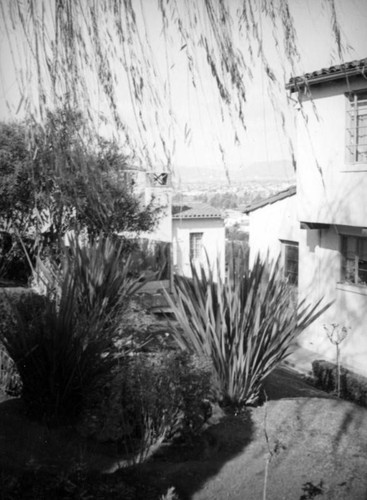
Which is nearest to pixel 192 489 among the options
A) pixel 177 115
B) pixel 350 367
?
pixel 177 115

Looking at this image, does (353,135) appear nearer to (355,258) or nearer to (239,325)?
(355,258)

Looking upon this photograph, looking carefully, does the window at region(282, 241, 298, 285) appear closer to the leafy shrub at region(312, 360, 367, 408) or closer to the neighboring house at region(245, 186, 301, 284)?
the neighboring house at region(245, 186, 301, 284)

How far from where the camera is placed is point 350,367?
380 inches

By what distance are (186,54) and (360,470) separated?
2.56m

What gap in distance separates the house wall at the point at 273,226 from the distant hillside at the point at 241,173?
9.02 meters

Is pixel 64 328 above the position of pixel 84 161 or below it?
below

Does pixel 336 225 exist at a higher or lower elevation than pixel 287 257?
higher

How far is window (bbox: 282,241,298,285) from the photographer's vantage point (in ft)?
37.8

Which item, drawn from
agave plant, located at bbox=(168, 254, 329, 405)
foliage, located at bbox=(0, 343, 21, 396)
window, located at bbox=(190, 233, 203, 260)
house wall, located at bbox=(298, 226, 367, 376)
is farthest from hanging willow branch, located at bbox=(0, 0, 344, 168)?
house wall, located at bbox=(298, 226, 367, 376)

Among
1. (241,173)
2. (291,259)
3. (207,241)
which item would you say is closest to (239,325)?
(241,173)

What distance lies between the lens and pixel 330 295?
403 inches

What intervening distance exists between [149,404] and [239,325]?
1.04 meters

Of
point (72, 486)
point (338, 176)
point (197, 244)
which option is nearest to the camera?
point (72, 486)

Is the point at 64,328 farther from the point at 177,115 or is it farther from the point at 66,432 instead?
the point at 177,115
